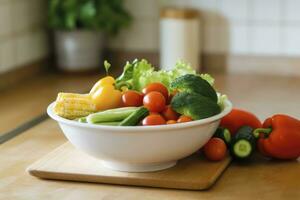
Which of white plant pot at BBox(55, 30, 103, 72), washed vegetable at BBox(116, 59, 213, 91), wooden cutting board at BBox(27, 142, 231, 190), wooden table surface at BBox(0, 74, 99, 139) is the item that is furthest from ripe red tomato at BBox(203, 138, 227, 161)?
white plant pot at BBox(55, 30, 103, 72)

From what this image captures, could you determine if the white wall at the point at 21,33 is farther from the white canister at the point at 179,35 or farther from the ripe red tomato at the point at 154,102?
the ripe red tomato at the point at 154,102

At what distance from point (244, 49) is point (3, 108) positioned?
0.93m

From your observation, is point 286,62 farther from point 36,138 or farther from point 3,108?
point 36,138

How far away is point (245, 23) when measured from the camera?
8.26 ft

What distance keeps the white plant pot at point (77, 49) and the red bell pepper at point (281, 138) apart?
130cm

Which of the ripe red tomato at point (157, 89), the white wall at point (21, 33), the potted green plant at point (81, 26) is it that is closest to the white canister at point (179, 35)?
the potted green plant at point (81, 26)

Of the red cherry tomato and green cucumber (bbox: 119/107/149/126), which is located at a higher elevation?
the red cherry tomato

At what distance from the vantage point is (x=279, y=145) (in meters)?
1.29

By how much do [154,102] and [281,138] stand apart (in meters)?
0.24

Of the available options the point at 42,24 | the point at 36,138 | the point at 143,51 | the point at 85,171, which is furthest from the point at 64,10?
the point at 85,171

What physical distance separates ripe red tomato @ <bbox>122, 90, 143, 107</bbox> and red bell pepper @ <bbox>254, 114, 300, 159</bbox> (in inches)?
8.7

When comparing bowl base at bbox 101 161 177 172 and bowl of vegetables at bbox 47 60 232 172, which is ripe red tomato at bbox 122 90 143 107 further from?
bowl base at bbox 101 161 177 172

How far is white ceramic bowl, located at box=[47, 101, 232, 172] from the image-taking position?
1165mm

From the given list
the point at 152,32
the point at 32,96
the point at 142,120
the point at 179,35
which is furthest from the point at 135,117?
the point at 152,32
